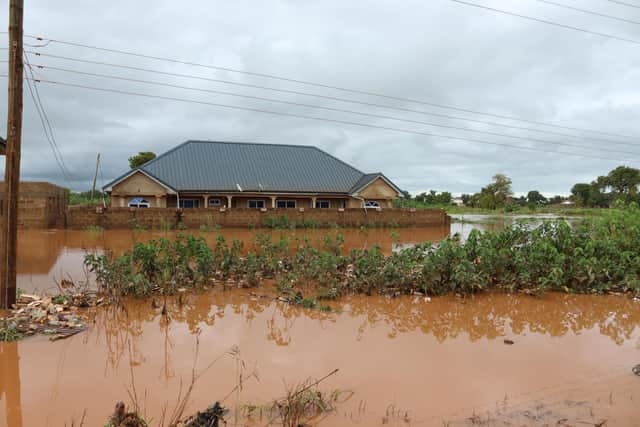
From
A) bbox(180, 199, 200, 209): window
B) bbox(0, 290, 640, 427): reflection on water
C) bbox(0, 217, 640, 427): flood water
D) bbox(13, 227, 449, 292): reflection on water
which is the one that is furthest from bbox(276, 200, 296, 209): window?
A: bbox(0, 290, 640, 427): reflection on water

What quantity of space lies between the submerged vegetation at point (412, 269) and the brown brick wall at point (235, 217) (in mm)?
11365

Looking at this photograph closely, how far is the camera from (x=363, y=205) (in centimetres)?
2798

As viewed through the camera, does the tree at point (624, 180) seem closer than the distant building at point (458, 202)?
Yes

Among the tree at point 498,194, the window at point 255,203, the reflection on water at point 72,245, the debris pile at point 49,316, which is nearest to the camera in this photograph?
the debris pile at point 49,316

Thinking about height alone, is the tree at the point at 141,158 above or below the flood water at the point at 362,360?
above

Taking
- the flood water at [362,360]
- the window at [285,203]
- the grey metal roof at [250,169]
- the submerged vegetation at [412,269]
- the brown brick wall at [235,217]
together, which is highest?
the grey metal roof at [250,169]

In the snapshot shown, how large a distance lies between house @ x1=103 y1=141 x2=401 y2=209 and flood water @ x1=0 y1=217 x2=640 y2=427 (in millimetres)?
18412

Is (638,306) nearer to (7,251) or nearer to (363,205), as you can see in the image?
(7,251)

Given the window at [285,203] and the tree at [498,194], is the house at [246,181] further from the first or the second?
the tree at [498,194]

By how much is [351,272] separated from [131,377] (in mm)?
5314

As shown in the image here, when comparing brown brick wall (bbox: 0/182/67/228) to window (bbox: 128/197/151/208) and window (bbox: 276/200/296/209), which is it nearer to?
window (bbox: 128/197/151/208)

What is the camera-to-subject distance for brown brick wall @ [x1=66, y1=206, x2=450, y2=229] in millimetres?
18797

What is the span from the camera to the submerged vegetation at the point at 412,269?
25.2ft

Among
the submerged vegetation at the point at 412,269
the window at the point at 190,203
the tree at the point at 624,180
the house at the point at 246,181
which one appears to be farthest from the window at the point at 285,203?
the tree at the point at 624,180
